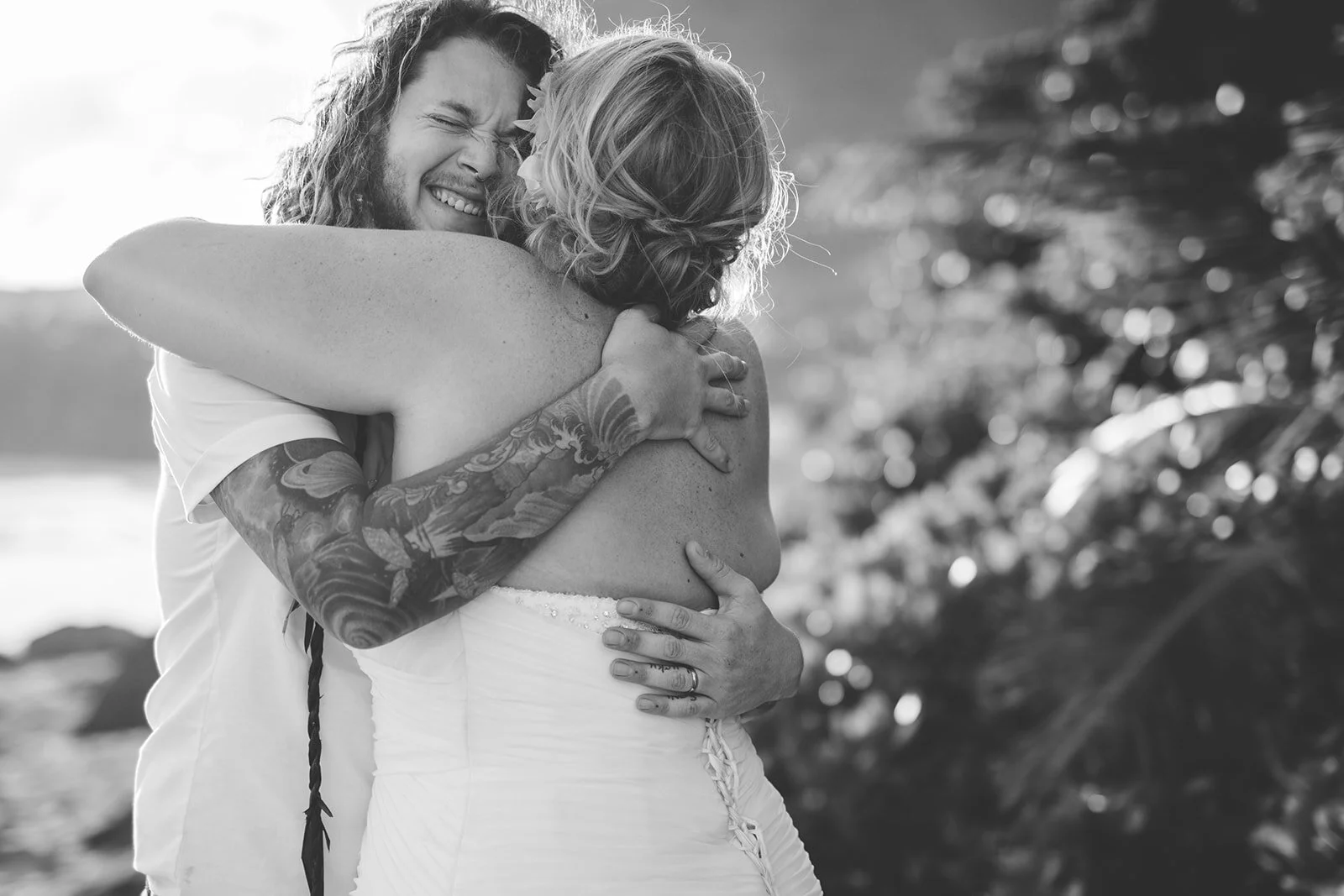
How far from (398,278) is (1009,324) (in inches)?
129

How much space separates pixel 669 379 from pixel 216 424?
0.54 metres

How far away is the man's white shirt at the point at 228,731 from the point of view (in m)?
1.33

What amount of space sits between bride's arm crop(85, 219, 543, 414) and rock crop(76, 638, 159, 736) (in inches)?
151

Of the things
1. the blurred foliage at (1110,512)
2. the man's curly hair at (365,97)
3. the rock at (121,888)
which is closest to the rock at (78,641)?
the rock at (121,888)

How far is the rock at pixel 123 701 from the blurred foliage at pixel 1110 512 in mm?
2925

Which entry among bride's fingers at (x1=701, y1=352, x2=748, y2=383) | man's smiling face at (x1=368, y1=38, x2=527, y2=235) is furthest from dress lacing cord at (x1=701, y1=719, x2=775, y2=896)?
man's smiling face at (x1=368, y1=38, x2=527, y2=235)

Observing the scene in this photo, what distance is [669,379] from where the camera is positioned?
1.28 metres

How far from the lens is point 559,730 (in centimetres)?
121

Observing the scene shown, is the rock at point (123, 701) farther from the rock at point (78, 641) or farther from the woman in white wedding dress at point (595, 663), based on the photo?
the woman in white wedding dress at point (595, 663)

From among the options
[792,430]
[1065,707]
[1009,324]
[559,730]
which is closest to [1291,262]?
[1065,707]

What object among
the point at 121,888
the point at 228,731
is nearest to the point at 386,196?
the point at 228,731

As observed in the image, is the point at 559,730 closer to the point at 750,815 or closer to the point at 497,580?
the point at 497,580

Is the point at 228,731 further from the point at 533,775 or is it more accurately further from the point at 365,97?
the point at 365,97

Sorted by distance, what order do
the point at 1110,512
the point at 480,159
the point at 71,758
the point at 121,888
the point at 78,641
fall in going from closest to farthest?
the point at 480,159 → the point at 1110,512 → the point at 121,888 → the point at 71,758 → the point at 78,641
